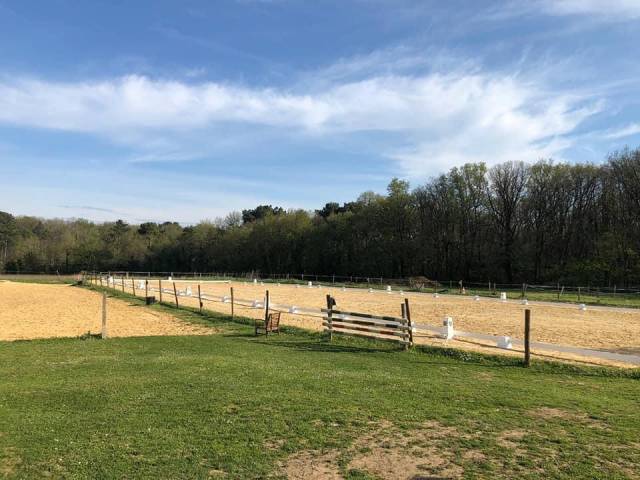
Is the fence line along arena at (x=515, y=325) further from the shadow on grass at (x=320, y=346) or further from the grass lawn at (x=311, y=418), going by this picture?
the grass lawn at (x=311, y=418)

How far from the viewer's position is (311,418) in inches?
269

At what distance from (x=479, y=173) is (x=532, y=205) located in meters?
9.09

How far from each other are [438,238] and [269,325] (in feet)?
191

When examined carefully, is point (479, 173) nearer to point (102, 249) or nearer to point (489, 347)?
point (489, 347)

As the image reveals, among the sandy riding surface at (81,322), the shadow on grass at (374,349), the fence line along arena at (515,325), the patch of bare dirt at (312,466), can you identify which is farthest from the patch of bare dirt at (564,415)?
the sandy riding surface at (81,322)

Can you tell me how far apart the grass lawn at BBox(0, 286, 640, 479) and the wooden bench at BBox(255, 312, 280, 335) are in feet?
17.3

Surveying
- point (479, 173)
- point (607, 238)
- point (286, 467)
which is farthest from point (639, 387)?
point (479, 173)

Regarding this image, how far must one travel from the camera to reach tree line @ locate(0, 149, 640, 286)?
181 ft

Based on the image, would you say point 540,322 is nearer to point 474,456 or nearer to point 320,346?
point 320,346

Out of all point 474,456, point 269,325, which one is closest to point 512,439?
point 474,456

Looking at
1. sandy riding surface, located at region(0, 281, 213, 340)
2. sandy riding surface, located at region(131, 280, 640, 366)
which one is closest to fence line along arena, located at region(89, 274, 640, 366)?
sandy riding surface, located at region(131, 280, 640, 366)

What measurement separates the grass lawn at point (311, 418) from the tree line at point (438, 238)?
1838 inches

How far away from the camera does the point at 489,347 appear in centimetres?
1452

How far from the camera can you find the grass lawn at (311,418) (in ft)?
17.0
